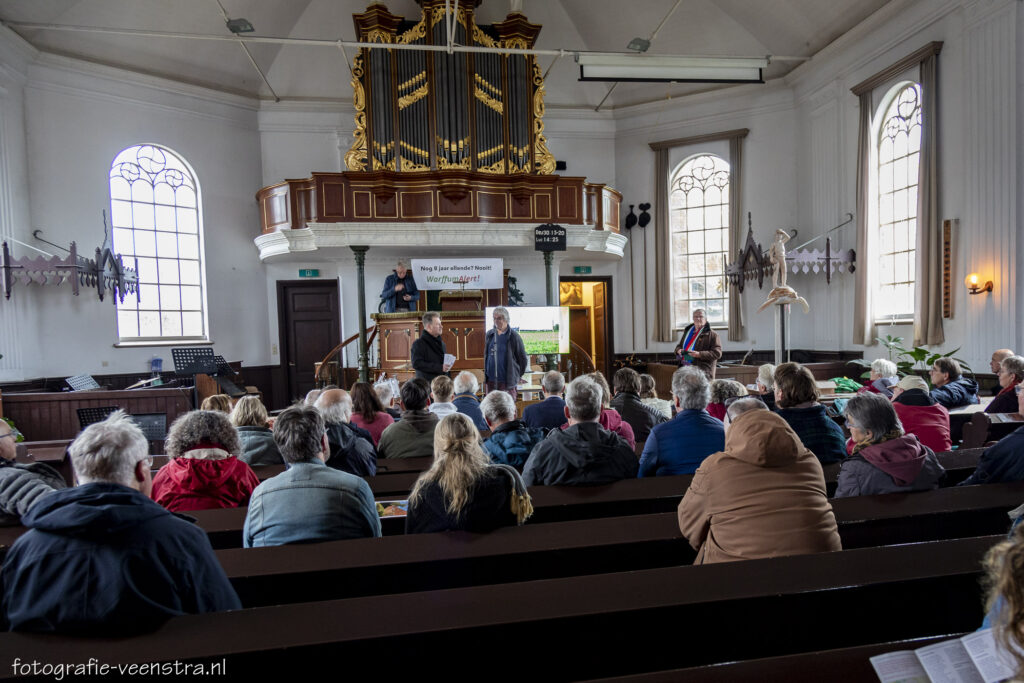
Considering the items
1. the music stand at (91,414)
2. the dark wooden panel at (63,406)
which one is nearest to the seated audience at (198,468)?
the dark wooden panel at (63,406)

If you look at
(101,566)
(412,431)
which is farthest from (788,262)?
(101,566)

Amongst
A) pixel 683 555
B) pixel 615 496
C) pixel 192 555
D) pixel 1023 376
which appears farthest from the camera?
pixel 1023 376

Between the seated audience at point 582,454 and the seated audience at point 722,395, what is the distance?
4.76 feet

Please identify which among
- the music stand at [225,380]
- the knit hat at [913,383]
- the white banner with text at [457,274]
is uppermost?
the white banner with text at [457,274]

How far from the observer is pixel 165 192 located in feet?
35.2

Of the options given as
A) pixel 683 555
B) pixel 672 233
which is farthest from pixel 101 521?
pixel 672 233

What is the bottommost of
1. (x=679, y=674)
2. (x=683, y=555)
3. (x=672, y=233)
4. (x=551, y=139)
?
(x=683, y=555)

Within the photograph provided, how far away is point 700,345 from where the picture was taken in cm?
888

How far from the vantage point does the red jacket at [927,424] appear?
3887 millimetres

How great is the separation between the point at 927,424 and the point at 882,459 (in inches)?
65.6

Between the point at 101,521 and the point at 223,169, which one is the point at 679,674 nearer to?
the point at 101,521

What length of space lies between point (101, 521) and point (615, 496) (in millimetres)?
1835

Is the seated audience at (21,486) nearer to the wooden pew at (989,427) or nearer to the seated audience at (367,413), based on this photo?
the seated audience at (367,413)

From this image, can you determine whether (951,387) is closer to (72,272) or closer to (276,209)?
(276,209)
